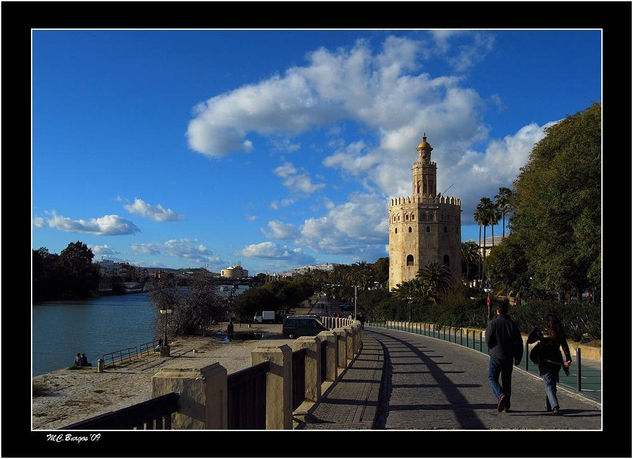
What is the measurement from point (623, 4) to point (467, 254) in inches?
3524

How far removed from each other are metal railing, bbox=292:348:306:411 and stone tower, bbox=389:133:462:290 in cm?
7124

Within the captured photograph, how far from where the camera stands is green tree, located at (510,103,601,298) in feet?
68.4

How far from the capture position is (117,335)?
71.9 meters

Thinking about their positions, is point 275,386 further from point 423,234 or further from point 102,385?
point 423,234

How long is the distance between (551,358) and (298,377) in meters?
4.07

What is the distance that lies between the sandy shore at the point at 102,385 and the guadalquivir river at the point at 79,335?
7695 mm

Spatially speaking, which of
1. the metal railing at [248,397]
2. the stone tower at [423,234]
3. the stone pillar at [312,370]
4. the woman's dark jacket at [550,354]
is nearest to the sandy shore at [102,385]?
the stone pillar at [312,370]

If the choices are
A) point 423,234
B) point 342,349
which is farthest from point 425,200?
point 342,349

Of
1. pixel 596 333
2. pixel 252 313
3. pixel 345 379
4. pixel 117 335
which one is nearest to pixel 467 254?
pixel 252 313

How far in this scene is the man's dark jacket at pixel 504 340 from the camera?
355 inches

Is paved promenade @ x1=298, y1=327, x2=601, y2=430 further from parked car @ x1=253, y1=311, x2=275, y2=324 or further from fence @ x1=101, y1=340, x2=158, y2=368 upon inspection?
parked car @ x1=253, y1=311, x2=275, y2=324

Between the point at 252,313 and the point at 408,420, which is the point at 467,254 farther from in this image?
the point at 408,420

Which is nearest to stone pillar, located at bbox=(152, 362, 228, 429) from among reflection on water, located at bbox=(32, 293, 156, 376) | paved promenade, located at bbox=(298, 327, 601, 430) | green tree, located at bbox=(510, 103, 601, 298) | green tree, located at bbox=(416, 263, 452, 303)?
paved promenade, located at bbox=(298, 327, 601, 430)

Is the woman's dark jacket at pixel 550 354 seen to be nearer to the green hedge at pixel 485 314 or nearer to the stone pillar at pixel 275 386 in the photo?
the stone pillar at pixel 275 386
